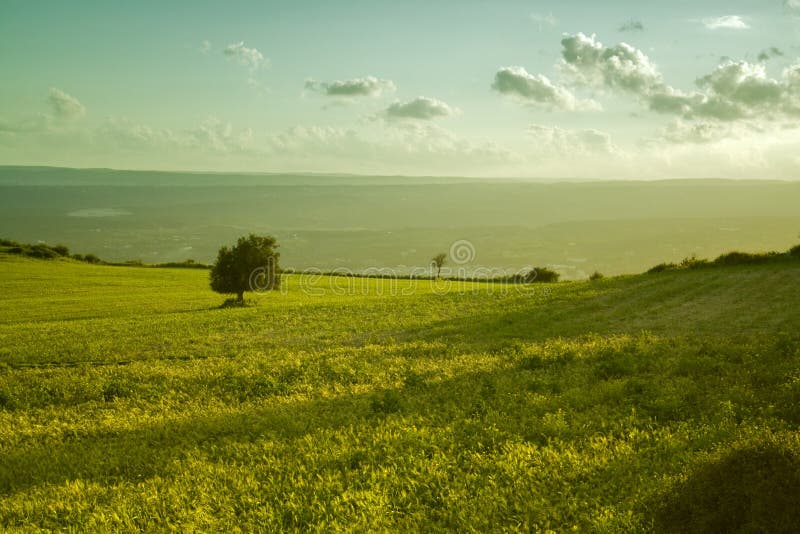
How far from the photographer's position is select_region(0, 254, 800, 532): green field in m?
7.59

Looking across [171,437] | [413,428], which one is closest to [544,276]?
[413,428]

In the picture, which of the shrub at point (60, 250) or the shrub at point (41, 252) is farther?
the shrub at point (60, 250)

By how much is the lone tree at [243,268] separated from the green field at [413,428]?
23272 mm

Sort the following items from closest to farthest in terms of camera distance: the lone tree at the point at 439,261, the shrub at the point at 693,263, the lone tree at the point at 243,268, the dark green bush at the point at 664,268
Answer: the shrub at the point at 693,263 → the lone tree at the point at 243,268 → the dark green bush at the point at 664,268 → the lone tree at the point at 439,261

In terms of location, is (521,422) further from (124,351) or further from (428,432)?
(124,351)

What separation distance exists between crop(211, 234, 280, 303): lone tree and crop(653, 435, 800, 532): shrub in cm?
4489

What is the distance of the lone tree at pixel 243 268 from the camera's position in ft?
159

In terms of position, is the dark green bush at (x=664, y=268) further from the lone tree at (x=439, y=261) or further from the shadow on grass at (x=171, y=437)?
the lone tree at (x=439, y=261)

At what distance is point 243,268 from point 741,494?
45875mm

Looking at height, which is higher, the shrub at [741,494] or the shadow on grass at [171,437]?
the shrub at [741,494]

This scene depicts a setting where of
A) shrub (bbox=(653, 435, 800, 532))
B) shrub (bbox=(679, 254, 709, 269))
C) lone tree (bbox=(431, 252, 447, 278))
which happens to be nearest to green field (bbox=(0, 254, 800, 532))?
shrub (bbox=(653, 435, 800, 532))

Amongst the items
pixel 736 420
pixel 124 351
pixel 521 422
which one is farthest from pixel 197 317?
pixel 736 420

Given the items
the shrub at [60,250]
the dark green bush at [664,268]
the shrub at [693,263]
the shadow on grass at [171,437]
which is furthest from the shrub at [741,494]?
the shrub at [60,250]

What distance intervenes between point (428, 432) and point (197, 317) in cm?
3130
